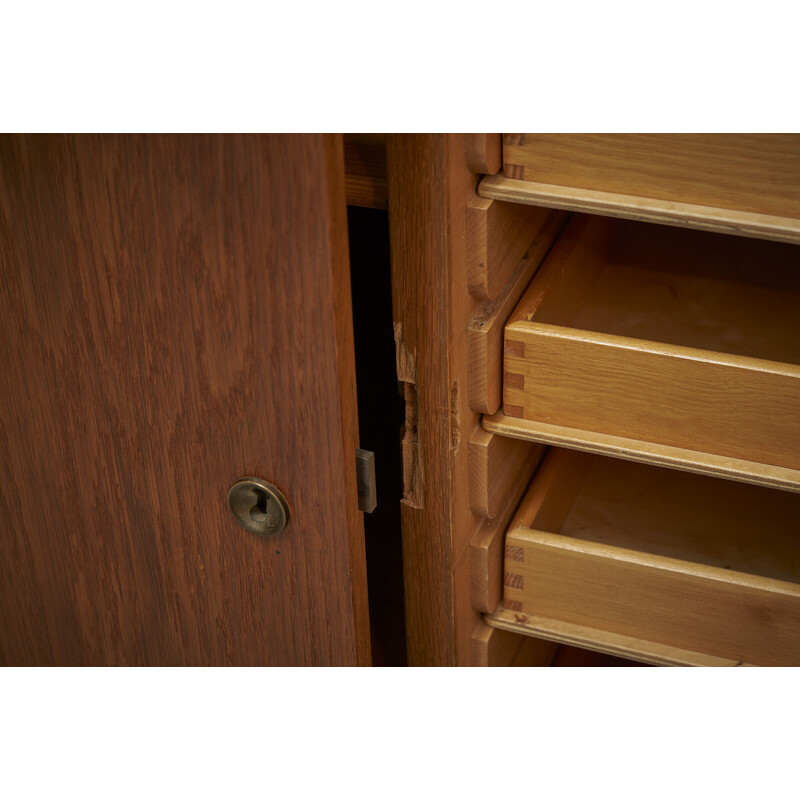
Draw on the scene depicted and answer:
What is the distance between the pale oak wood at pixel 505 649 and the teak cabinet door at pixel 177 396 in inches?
6.2

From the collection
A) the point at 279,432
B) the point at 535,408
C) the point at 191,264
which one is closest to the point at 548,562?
the point at 535,408

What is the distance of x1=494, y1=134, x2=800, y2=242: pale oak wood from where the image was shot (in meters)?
0.69

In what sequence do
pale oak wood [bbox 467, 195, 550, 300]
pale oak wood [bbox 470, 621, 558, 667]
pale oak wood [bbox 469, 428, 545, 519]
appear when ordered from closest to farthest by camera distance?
pale oak wood [bbox 467, 195, 550, 300] → pale oak wood [bbox 469, 428, 545, 519] → pale oak wood [bbox 470, 621, 558, 667]

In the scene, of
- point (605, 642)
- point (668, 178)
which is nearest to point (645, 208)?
point (668, 178)

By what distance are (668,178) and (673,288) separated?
27 centimetres

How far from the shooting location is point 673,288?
959 millimetres

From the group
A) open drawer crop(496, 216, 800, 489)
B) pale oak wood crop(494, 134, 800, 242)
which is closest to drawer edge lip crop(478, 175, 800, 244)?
pale oak wood crop(494, 134, 800, 242)

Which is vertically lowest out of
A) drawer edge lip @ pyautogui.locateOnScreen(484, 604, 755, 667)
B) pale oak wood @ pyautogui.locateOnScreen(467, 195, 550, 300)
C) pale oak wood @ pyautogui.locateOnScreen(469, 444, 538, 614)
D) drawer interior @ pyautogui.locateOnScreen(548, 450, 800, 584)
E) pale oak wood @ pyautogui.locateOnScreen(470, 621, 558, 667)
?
pale oak wood @ pyautogui.locateOnScreen(470, 621, 558, 667)

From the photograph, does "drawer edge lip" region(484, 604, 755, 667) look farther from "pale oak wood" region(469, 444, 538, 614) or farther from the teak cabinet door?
the teak cabinet door

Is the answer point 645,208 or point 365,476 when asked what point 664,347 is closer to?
point 645,208

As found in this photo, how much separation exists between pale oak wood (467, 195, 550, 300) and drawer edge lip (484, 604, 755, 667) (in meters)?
0.30

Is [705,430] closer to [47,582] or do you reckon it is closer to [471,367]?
[471,367]

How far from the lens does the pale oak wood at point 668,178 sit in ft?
2.25

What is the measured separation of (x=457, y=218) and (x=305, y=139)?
6.0 inches
